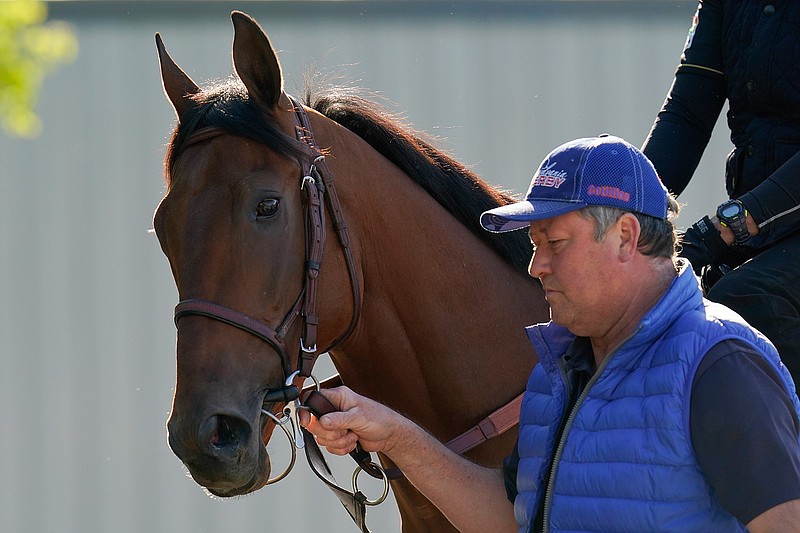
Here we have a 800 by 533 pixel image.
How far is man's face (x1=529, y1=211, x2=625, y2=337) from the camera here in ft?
5.29

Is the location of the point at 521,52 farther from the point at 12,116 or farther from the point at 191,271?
the point at 191,271

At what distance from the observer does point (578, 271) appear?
5.33ft

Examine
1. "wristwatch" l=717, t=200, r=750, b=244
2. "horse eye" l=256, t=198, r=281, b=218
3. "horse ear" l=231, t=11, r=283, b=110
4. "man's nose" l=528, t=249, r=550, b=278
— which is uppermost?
"horse ear" l=231, t=11, r=283, b=110

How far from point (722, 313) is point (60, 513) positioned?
12.5 feet

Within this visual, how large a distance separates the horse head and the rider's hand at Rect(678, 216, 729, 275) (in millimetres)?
798

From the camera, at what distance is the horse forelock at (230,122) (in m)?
2.06

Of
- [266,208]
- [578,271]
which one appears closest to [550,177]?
[578,271]

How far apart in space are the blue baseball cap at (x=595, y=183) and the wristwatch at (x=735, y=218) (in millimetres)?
586

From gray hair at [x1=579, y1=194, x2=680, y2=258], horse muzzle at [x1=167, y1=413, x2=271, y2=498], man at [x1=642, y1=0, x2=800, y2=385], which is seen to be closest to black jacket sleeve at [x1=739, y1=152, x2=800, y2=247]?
man at [x1=642, y1=0, x2=800, y2=385]

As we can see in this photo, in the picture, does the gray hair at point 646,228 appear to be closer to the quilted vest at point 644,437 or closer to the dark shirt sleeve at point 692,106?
the quilted vest at point 644,437

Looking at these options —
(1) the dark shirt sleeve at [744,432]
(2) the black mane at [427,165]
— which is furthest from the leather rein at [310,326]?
(1) the dark shirt sleeve at [744,432]

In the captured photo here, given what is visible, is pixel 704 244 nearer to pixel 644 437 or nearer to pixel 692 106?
pixel 692 106

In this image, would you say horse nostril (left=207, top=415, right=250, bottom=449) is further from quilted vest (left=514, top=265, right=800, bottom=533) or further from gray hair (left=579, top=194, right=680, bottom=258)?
gray hair (left=579, top=194, right=680, bottom=258)

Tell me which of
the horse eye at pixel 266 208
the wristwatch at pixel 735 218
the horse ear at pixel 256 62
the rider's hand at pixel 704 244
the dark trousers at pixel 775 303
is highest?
the horse ear at pixel 256 62
